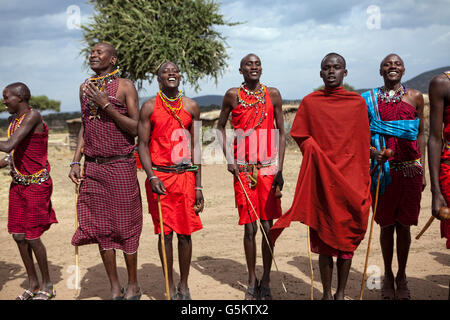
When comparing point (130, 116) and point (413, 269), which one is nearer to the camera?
point (130, 116)

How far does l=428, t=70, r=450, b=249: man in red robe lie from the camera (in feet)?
10.0

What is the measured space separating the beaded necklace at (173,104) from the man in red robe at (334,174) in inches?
47.8

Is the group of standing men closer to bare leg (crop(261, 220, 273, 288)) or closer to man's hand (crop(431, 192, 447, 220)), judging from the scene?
bare leg (crop(261, 220, 273, 288))

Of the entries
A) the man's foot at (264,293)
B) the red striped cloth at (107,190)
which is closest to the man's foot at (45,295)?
the red striped cloth at (107,190)

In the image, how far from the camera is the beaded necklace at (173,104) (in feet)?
13.3

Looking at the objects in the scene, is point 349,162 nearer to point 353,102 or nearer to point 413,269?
point 353,102

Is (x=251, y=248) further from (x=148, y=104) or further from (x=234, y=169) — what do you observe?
(x=148, y=104)

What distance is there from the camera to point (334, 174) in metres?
3.53

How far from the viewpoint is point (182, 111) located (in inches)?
162

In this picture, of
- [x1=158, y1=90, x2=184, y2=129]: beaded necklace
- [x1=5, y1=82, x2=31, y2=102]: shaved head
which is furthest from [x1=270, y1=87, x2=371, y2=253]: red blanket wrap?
[x1=5, y1=82, x2=31, y2=102]: shaved head

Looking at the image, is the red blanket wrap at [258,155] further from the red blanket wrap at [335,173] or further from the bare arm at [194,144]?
Answer: the red blanket wrap at [335,173]

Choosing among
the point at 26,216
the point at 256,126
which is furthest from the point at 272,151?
the point at 26,216

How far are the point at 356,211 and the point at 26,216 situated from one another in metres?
3.22

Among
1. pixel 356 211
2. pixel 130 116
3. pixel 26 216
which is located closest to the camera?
pixel 356 211
